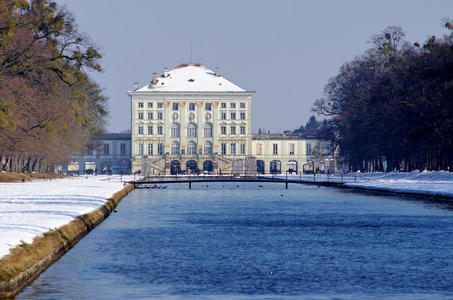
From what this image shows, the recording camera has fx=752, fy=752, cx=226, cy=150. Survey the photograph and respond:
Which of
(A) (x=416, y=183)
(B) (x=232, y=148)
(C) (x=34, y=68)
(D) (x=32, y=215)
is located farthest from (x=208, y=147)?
(D) (x=32, y=215)

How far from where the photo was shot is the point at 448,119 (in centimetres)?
5675

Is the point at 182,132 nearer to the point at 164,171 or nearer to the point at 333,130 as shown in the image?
the point at 164,171

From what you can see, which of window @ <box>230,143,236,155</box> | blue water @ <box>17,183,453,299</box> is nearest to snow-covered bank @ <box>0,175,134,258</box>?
blue water @ <box>17,183,453,299</box>

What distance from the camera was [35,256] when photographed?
15.1 meters

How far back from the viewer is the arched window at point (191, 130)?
5792 inches

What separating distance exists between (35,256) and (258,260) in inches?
195

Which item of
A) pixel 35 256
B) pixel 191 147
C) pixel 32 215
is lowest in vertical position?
pixel 35 256

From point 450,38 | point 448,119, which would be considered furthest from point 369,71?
point 448,119

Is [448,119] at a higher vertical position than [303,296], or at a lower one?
higher

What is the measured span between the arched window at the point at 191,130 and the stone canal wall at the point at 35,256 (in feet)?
407

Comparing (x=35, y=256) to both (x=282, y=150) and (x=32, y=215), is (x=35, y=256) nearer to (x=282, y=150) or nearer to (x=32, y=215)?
(x=32, y=215)

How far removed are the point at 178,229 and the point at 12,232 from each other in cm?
805

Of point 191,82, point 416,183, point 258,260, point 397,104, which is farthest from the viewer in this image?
point 191,82

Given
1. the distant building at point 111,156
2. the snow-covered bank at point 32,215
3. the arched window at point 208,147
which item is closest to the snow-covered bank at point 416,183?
the snow-covered bank at point 32,215
